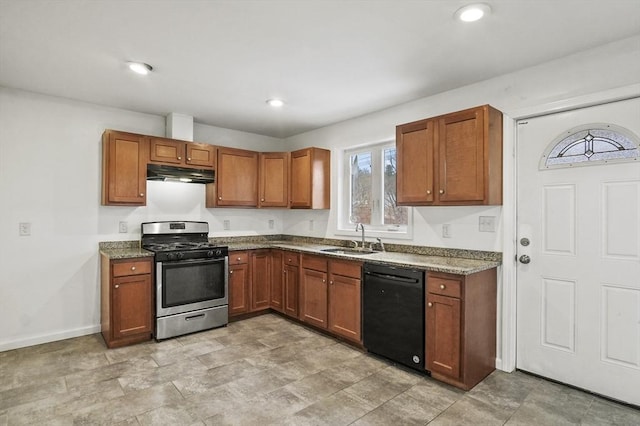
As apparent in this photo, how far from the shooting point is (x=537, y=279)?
2805mm

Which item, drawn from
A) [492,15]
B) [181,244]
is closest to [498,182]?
[492,15]

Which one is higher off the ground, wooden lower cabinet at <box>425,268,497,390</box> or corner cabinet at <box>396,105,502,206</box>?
corner cabinet at <box>396,105,502,206</box>

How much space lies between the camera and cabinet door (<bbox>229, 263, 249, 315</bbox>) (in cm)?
420

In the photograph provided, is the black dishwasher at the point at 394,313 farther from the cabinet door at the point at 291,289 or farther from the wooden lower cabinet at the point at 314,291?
the cabinet door at the point at 291,289

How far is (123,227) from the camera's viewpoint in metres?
3.99

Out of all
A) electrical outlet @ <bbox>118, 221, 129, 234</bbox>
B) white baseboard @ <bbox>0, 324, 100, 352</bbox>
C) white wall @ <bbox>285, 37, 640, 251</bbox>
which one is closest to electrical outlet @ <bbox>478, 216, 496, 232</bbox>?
white wall @ <bbox>285, 37, 640, 251</bbox>

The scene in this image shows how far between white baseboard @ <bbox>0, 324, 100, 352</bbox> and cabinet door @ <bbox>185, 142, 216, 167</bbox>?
2.12 meters

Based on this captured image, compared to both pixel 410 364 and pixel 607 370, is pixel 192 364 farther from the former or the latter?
pixel 607 370

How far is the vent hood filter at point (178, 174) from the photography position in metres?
3.89

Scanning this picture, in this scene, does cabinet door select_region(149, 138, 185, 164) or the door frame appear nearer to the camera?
the door frame

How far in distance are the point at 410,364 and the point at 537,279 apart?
1235mm

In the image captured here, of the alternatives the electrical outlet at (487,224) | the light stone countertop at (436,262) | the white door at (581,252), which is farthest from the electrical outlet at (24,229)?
the white door at (581,252)

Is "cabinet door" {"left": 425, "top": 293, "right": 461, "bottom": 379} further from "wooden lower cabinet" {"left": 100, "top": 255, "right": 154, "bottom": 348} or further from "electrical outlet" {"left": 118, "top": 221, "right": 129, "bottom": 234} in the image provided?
"electrical outlet" {"left": 118, "top": 221, "right": 129, "bottom": 234}

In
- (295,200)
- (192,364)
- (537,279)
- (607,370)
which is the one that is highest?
(295,200)
